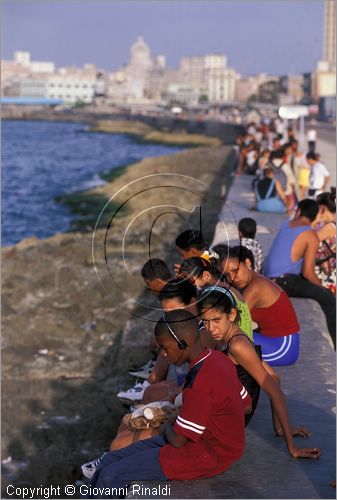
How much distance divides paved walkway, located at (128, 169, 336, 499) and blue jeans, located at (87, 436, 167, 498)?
7 centimetres

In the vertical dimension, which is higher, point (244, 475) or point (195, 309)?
point (195, 309)

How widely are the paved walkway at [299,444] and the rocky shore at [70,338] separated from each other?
3.24ft

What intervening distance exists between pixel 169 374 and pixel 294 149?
35.3 feet

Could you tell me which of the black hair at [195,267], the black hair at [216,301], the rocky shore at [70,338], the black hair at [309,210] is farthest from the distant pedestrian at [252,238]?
the black hair at [216,301]

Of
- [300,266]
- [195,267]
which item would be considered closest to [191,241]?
[195,267]

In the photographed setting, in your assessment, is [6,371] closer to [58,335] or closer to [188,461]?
[58,335]

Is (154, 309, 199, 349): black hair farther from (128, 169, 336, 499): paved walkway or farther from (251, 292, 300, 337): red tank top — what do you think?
(251, 292, 300, 337): red tank top

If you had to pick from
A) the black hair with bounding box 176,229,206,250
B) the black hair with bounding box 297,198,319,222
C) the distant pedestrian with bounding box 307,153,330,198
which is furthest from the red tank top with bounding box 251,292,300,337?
the distant pedestrian with bounding box 307,153,330,198

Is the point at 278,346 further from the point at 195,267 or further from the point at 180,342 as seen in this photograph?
the point at 180,342

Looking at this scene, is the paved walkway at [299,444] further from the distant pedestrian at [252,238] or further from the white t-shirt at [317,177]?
the white t-shirt at [317,177]

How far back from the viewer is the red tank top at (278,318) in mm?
6668

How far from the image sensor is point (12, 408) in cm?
1010

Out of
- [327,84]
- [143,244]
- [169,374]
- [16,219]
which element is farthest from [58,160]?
[169,374]

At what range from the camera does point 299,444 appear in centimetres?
539
